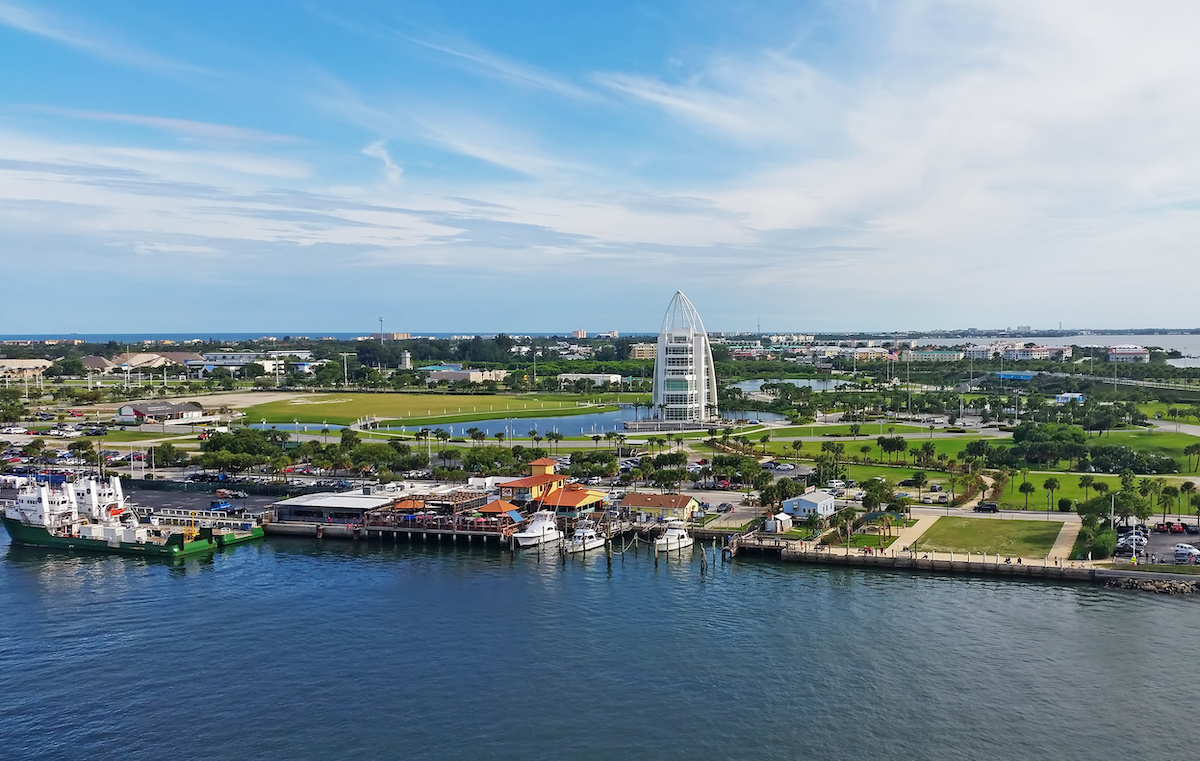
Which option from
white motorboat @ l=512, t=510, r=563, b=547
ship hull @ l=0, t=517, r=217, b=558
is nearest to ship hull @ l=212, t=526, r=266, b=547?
ship hull @ l=0, t=517, r=217, b=558

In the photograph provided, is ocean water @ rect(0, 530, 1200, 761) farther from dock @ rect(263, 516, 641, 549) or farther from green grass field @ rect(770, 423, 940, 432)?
green grass field @ rect(770, 423, 940, 432)

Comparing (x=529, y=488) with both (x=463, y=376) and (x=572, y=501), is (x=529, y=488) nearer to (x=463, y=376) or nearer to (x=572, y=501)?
(x=572, y=501)

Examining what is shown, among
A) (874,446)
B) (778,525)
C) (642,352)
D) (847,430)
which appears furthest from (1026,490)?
(642,352)

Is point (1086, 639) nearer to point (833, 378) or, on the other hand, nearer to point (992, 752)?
point (992, 752)

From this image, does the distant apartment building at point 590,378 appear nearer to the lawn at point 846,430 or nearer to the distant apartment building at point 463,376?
the distant apartment building at point 463,376

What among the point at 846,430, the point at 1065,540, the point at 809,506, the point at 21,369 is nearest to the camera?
the point at 1065,540
